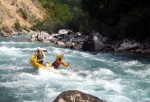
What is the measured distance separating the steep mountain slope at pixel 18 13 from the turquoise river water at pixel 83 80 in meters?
31.6

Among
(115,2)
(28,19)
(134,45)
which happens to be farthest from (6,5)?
(134,45)

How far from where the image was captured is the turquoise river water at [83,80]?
33.6 ft

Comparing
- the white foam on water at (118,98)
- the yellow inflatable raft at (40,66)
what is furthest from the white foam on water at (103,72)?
the white foam on water at (118,98)

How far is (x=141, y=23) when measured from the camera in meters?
21.6

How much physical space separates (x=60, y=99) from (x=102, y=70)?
830 cm

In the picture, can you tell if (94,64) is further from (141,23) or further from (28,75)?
(141,23)

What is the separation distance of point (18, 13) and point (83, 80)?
5028 centimetres

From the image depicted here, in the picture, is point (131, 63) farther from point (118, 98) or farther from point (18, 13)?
point (18, 13)

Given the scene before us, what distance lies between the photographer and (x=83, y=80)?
1277cm

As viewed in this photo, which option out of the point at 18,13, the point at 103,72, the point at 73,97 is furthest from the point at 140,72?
the point at 18,13

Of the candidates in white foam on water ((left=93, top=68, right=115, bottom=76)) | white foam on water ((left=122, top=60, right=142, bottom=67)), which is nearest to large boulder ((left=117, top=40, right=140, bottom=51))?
white foam on water ((left=122, top=60, right=142, bottom=67))

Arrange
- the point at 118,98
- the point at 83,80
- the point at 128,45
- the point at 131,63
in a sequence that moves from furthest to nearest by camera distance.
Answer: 1. the point at 128,45
2. the point at 131,63
3. the point at 83,80
4. the point at 118,98

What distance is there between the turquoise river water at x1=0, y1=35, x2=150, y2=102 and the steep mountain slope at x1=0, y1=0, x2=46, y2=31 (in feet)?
104

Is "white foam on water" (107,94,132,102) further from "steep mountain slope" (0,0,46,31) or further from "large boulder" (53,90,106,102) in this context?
"steep mountain slope" (0,0,46,31)
